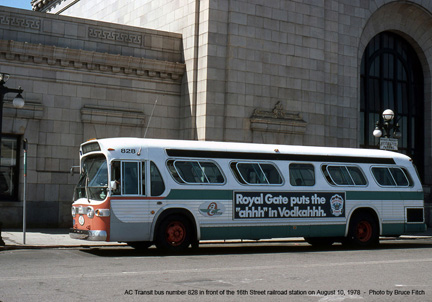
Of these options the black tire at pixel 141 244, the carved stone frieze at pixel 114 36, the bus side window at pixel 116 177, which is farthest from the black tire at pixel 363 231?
the carved stone frieze at pixel 114 36

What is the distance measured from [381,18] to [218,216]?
1859 centimetres

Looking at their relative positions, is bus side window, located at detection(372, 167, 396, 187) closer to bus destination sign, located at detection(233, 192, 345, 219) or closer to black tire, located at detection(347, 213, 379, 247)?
black tire, located at detection(347, 213, 379, 247)

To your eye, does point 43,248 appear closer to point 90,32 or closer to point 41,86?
point 41,86

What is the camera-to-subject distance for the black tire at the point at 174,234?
631 inches

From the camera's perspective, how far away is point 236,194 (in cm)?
1709

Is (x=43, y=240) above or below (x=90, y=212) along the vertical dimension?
below

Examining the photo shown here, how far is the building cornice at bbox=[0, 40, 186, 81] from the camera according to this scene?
2294 cm

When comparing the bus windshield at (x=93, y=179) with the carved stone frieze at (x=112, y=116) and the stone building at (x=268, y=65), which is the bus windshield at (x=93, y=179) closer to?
the stone building at (x=268, y=65)

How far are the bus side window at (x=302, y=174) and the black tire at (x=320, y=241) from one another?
2214 millimetres

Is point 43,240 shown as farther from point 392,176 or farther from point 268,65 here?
point 268,65

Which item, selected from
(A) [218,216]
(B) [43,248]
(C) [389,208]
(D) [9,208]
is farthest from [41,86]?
(C) [389,208]

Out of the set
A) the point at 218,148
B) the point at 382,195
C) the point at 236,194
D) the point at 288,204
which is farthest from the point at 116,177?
the point at 382,195

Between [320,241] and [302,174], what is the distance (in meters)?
2.80

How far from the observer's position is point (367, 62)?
3145 cm
